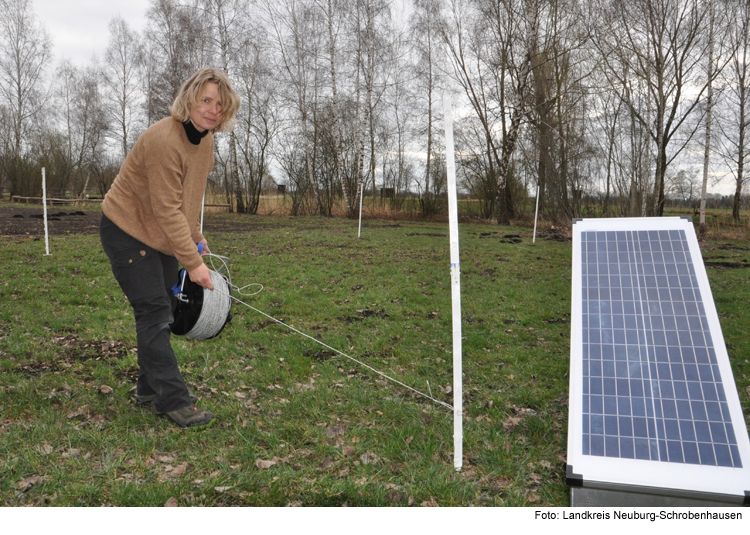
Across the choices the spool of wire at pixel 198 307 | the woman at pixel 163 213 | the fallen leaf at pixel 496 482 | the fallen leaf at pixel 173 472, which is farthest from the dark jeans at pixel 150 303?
the fallen leaf at pixel 496 482

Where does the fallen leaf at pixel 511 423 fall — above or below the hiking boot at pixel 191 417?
below

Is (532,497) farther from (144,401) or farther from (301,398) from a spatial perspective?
(144,401)

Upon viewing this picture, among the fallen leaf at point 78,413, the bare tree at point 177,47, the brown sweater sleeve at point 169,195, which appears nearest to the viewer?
the brown sweater sleeve at point 169,195

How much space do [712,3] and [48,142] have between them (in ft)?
103

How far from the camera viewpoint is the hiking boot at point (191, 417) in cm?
316

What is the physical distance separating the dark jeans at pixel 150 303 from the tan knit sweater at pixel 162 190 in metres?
0.08

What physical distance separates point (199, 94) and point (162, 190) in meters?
0.56

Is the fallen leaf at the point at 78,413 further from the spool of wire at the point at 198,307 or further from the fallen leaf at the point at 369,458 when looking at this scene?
the fallen leaf at the point at 369,458

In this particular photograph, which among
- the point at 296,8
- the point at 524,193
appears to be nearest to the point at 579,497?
the point at 524,193

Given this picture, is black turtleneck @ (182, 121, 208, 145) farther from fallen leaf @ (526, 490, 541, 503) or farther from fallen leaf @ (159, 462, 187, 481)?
fallen leaf @ (526, 490, 541, 503)

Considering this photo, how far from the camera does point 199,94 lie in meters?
2.88

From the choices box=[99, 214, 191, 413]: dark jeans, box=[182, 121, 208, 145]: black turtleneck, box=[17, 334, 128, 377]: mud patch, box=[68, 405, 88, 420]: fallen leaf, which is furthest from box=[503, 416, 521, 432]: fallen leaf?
box=[17, 334, 128, 377]: mud patch

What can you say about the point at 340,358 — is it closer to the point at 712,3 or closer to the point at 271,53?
the point at 712,3

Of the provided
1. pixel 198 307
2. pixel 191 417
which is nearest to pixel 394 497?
pixel 191 417
